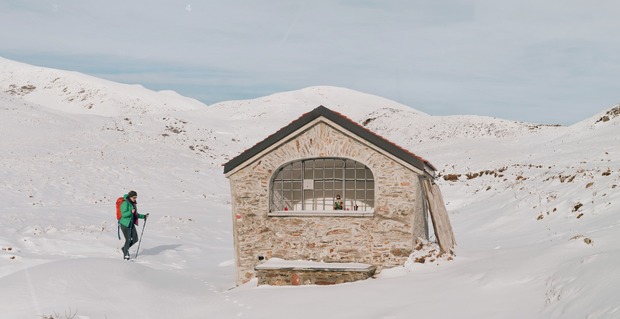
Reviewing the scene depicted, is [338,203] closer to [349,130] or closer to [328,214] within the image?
[328,214]

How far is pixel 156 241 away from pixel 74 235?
287 centimetres

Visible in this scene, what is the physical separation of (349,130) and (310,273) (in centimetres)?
355

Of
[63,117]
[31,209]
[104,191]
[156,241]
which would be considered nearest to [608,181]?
[156,241]

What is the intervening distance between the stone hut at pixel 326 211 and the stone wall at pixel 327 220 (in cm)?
2

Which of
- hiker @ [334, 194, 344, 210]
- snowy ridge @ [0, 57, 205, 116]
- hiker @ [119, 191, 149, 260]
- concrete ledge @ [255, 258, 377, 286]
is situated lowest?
concrete ledge @ [255, 258, 377, 286]

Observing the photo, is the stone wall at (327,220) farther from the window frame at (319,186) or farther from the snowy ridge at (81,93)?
the snowy ridge at (81,93)

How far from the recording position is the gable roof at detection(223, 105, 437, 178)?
14602 mm

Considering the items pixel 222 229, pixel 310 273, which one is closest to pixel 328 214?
pixel 310 273

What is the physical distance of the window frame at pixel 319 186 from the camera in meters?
15.4

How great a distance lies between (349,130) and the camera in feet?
48.8

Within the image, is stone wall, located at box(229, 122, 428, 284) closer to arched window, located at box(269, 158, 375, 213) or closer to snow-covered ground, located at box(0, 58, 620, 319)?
snow-covered ground, located at box(0, 58, 620, 319)

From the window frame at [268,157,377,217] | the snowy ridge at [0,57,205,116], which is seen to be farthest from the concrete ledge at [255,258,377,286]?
the snowy ridge at [0,57,205,116]

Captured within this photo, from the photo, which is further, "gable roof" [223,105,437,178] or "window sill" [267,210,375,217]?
"window sill" [267,210,375,217]

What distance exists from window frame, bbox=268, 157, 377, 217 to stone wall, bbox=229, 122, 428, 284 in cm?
21
